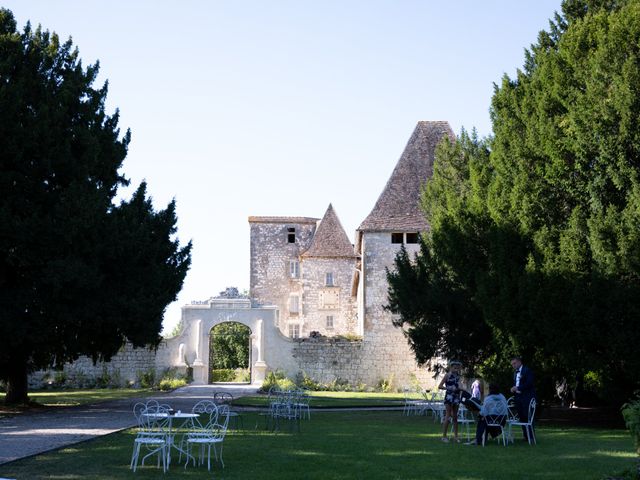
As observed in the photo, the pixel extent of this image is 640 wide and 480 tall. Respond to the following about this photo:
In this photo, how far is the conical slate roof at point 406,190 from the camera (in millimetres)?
34812

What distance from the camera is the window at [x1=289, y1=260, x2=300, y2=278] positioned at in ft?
177

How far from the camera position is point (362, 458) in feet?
36.8

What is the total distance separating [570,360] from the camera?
51.6 feet

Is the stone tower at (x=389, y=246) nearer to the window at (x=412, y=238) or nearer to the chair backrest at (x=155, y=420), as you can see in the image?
the window at (x=412, y=238)

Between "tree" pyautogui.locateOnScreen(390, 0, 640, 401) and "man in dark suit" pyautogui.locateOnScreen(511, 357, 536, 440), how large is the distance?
Answer: 2.05m

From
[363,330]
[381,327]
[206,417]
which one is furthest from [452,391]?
[363,330]

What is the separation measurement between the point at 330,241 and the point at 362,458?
37.8m

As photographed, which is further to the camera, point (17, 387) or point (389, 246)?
point (389, 246)

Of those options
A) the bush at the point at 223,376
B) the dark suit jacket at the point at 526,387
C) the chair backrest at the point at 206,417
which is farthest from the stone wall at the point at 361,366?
the dark suit jacket at the point at 526,387

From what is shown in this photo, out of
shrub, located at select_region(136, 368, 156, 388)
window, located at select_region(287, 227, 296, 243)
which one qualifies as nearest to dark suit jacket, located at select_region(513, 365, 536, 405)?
shrub, located at select_region(136, 368, 156, 388)

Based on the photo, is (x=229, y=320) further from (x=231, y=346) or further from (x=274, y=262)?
(x=231, y=346)

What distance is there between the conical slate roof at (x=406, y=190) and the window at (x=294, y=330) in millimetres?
18473

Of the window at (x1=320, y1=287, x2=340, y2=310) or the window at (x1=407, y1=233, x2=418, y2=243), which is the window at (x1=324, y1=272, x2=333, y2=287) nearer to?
the window at (x1=320, y1=287, x2=340, y2=310)

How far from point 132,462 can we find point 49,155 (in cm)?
1144
